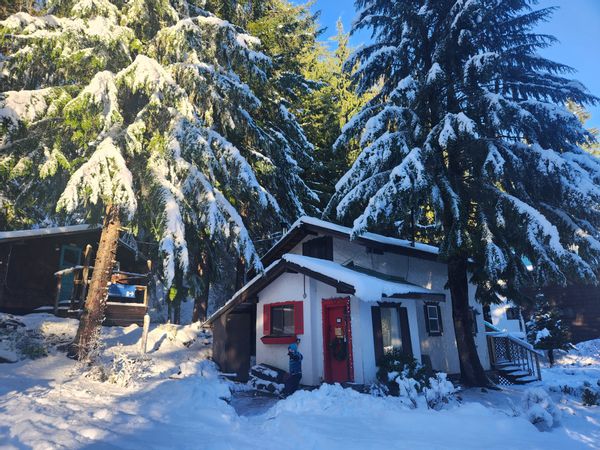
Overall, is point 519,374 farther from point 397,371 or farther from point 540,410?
point 540,410

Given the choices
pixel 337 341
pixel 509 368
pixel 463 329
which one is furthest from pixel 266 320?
pixel 509 368

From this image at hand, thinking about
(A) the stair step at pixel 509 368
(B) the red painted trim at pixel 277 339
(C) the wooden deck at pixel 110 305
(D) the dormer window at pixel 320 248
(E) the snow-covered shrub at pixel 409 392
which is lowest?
(A) the stair step at pixel 509 368

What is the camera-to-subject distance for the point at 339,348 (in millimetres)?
12758

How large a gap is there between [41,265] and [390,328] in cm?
1734

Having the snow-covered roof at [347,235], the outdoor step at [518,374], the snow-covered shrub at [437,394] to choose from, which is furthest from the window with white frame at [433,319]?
the snow-covered shrub at [437,394]

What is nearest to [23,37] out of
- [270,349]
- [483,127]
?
[270,349]

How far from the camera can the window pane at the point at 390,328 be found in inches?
527

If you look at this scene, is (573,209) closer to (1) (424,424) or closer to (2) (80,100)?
(1) (424,424)

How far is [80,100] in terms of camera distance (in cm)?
1053

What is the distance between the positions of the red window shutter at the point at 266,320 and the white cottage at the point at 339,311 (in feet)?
0.12

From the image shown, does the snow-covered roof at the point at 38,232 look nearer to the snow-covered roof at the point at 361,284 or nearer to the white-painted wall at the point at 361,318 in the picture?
the white-painted wall at the point at 361,318

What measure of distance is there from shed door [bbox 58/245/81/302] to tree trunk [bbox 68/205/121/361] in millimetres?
9708

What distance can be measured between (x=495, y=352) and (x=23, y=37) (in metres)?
21.7

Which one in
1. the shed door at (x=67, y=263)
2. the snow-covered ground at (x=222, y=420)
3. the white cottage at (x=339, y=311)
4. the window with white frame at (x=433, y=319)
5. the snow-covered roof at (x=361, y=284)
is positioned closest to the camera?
the snow-covered ground at (x=222, y=420)
